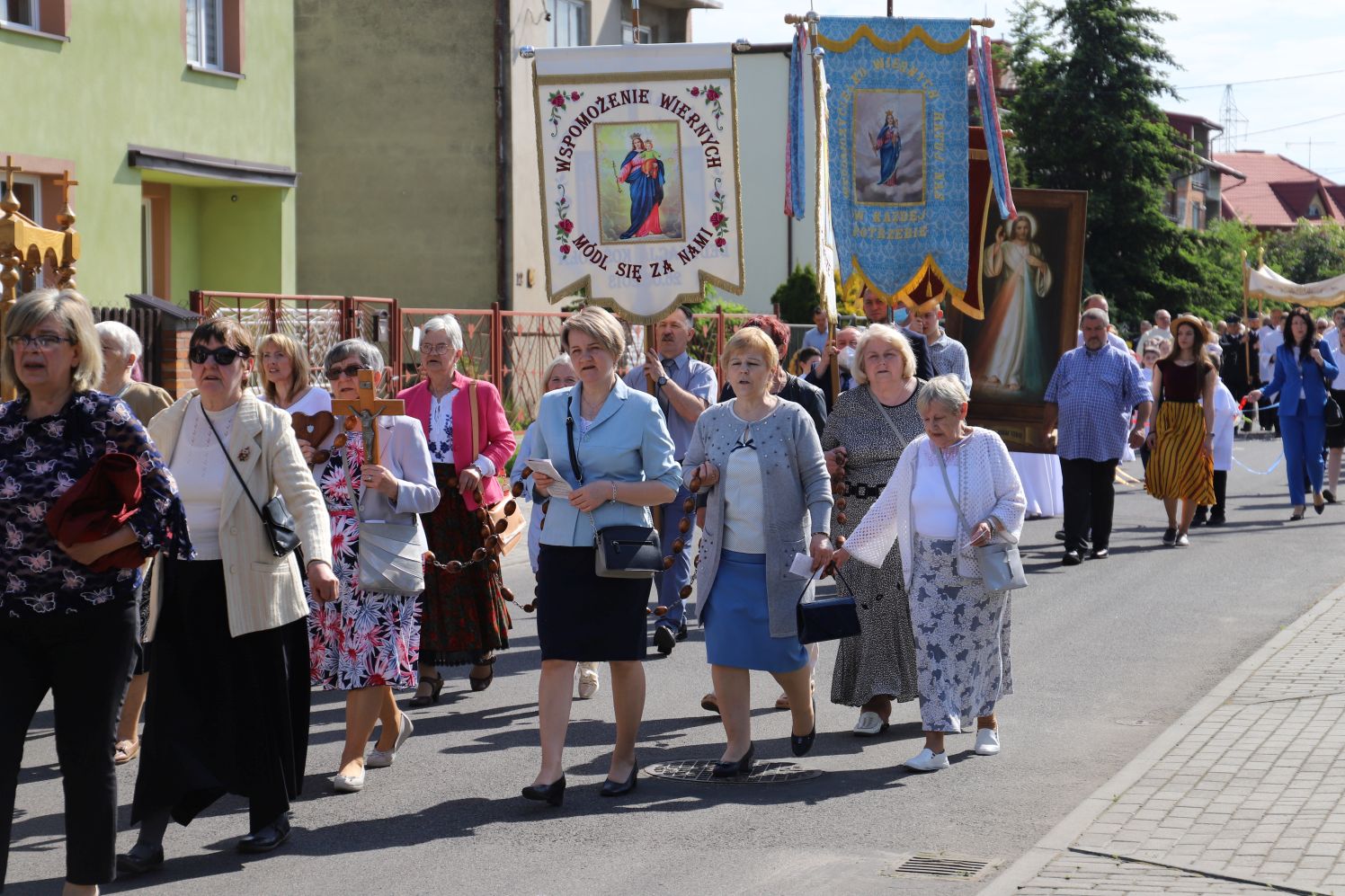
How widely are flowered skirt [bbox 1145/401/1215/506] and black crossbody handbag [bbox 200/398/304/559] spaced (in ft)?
36.5

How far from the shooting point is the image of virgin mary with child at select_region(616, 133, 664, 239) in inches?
409

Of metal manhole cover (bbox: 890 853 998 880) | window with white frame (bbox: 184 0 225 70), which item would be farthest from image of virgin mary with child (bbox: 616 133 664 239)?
window with white frame (bbox: 184 0 225 70)

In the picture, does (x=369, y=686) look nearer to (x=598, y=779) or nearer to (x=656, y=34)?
(x=598, y=779)

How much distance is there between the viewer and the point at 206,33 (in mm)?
22219

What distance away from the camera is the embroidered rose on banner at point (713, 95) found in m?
10.4

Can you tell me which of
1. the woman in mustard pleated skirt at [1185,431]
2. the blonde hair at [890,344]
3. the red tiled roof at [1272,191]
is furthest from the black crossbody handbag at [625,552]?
the red tiled roof at [1272,191]

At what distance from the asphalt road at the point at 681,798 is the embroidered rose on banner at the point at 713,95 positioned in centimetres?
314

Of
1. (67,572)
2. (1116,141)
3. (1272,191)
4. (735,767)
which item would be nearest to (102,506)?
(67,572)

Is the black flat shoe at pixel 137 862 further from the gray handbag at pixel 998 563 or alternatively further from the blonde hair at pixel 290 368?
the gray handbag at pixel 998 563

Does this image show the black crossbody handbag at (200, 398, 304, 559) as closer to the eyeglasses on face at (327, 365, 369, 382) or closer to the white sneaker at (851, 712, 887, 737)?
the eyeglasses on face at (327, 365, 369, 382)

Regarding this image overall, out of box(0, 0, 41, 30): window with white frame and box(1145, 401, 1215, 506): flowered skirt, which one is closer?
box(1145, 401, 1215, 506): flowered skirt

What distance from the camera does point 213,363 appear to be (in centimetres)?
621

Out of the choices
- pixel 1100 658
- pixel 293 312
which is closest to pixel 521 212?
pixel 293 312

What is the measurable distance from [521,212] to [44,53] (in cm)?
1080
